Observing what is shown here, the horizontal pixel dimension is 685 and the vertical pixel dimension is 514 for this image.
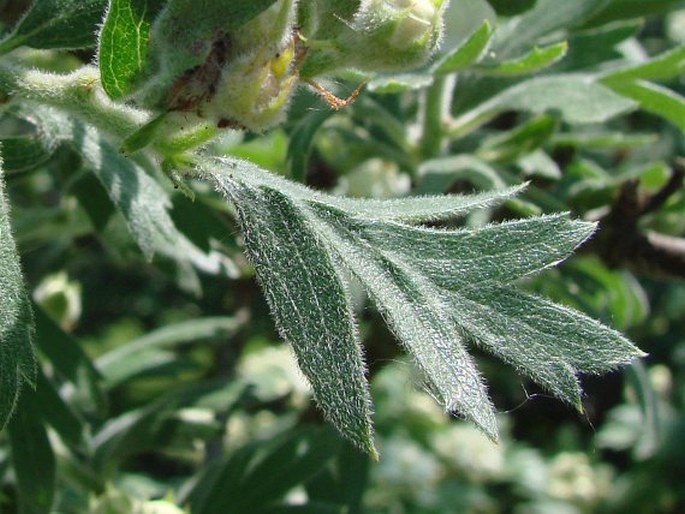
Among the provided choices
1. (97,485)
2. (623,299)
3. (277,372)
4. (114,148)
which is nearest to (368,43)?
(114,148)

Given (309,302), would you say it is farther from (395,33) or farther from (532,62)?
(532,62)

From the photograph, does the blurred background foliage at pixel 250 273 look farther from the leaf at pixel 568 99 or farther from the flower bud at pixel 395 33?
the flower bud at pixel 395 33

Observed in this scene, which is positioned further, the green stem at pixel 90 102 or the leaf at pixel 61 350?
the leaf at pixel 61 350

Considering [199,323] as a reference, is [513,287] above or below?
above

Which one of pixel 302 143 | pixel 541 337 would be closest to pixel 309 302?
pixel 541 337

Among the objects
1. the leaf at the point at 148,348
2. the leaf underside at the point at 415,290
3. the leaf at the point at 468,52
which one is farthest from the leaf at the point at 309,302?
the leaf at the point at 148,348

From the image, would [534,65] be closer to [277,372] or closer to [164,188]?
[164,188]
